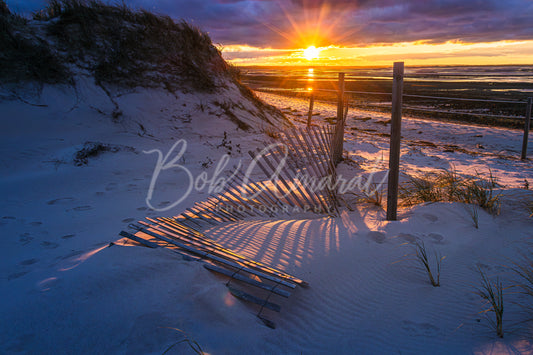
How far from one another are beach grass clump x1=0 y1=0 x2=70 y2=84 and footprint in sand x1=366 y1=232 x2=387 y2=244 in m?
7.20

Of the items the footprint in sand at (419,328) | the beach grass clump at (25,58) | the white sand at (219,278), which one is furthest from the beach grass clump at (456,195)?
the beach grass clump at (25,58)

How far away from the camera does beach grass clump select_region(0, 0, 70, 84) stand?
623cm

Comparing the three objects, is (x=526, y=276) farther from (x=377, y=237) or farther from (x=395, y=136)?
(x=395, y=136)

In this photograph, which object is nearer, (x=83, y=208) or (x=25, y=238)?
(x=25, y=238)

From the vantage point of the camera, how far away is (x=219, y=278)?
2113 millimetres

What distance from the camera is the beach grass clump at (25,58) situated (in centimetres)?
623

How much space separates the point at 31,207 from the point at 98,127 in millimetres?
2842

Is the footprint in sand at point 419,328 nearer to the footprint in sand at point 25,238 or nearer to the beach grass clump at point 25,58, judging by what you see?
the footprint in sand at point 25,238

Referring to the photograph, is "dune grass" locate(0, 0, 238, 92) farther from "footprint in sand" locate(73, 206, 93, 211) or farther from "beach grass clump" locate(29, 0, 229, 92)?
"footprint in sand" locate(73, 206, 93, 211)

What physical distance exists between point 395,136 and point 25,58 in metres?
7.61

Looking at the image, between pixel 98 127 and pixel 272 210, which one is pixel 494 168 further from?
pixel 98 127

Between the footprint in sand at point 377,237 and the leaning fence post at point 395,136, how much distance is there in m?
0.44

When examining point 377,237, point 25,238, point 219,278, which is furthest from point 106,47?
point 377,237

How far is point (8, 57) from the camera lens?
20.5 feet
